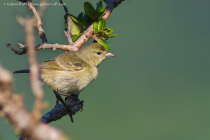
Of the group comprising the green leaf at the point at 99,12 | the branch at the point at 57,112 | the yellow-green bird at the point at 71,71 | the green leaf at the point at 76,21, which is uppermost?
the green leaf at the point at 99,12

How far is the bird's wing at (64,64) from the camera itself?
3.79 metres

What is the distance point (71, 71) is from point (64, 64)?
202mm

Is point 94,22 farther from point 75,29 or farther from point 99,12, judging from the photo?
point 75,29

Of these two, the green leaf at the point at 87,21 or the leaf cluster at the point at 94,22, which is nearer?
the leaf cluster at the point at 94,22

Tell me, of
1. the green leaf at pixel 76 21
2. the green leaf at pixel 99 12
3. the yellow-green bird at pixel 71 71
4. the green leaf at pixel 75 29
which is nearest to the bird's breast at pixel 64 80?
the yellow-green bird at pixel 71 71

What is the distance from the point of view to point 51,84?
3707 millimetres

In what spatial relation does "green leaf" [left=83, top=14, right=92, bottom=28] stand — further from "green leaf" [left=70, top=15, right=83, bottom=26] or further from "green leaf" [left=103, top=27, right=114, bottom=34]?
"green leaf" [left=103, top=27, right=114, bottom=34]

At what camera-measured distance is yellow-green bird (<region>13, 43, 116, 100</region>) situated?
371cm

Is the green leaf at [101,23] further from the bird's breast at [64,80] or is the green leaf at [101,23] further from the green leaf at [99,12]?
the bird's breast at [64,80]

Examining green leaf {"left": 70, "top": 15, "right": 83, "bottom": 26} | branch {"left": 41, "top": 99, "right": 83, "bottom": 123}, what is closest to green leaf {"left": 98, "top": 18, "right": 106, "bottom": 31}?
green leaf {"left": 70, "top": 15, "right": 83, "bottom": 26}

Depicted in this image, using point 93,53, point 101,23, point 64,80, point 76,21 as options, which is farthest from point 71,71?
point 101,23

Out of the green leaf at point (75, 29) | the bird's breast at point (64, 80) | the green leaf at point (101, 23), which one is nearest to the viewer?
the green leaf at point (101, 23)

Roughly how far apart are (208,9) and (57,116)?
15.9 meters

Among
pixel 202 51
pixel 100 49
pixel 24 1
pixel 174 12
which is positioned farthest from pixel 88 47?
pixel 174 12
